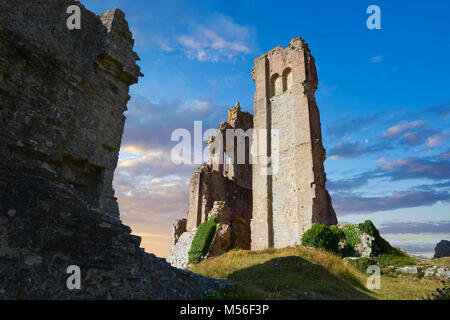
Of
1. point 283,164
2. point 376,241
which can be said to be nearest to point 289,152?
point 283,164

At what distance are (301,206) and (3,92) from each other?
15.4m

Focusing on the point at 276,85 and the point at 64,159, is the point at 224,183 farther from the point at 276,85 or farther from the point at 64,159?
the point at 64,159

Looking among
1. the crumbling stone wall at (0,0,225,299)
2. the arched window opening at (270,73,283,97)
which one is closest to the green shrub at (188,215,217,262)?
the arched window opening at (270,73,283,97)

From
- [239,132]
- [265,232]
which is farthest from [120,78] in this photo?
[239,132]

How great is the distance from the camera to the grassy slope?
7254mm

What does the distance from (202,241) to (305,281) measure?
11.3 metres

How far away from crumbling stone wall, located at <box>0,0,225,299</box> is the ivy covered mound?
415 inches

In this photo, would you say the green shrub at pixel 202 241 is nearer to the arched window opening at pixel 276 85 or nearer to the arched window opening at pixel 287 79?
the arched window opening at pixel 276 85

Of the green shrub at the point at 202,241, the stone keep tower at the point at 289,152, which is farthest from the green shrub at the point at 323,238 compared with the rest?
the green shrub at the point at 202,241

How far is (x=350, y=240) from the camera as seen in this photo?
1508 cm

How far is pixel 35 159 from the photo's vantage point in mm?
5293

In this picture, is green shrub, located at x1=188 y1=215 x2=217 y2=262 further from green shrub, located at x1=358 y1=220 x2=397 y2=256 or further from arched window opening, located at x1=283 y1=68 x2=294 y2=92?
arched window opening, located at x1=283 y1=68 x2=294 y2=92

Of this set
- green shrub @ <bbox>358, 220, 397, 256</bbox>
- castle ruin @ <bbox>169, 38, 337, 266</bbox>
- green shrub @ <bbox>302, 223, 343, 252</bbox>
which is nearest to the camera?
green shrub @ <bbox>358, 220, 397, 256</bbox>

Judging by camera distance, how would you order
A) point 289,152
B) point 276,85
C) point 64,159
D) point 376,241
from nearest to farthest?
point 64,159, point 376,241, point 289,152, point 276,85
